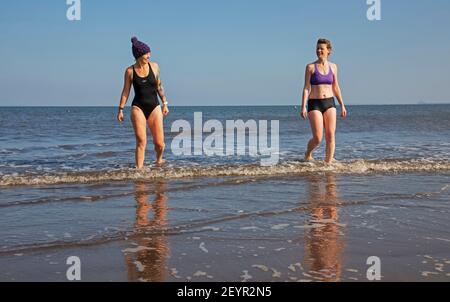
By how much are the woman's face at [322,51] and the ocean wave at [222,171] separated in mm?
1877

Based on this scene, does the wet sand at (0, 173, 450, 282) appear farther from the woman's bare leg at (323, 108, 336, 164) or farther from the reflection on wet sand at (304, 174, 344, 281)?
the woman's bare leg at (323, 108, 336, 164)

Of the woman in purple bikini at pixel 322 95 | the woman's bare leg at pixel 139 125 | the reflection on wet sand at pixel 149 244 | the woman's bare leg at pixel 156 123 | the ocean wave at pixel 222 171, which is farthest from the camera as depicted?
the woman in purple bikini at pixel 322 95

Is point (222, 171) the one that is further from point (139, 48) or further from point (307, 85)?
point (139, 48)

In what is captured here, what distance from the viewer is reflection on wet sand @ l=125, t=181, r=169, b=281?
3382 millimetres

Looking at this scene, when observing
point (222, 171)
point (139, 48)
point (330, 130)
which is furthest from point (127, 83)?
point (330, 130)

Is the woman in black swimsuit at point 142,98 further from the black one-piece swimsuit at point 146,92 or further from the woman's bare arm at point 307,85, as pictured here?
the woman's bare arm at point 307,85

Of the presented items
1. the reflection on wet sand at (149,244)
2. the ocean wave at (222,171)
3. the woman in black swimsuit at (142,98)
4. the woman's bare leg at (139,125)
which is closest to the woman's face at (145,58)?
the woman in black swimsuit at (142,98)

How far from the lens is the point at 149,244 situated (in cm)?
406

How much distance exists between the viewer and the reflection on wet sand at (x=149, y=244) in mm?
3382

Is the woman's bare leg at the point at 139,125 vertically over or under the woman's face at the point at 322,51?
under

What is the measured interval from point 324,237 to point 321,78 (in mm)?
5312

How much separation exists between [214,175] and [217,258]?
454 centimetres
